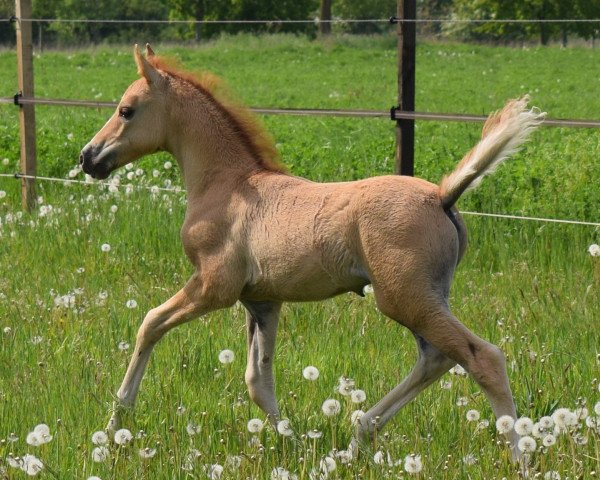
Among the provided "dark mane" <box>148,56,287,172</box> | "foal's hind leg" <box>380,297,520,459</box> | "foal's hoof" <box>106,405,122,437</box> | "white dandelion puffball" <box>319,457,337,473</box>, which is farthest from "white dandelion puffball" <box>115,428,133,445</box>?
"dark mane" <box>148,56,287,172</box>

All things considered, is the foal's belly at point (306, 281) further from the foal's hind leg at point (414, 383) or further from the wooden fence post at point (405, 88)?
the wooden fence post at point (405, 88)

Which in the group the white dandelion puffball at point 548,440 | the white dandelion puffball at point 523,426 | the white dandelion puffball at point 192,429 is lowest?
the white dandelion puffball at point 192,429

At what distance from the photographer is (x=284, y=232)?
4.34 meters

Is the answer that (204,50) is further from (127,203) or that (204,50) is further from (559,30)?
(127,203)

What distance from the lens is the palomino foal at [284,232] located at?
13.2 feet

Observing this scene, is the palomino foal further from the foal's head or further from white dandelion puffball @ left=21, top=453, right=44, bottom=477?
white dandelion puffball @ left=21, top=453, right=44, bottom=477

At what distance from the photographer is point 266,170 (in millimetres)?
4793

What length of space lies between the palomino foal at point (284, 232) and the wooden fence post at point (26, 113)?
4.67 meters

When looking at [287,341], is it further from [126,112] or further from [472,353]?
[472,353]

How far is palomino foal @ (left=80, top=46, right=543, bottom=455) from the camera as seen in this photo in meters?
4.02

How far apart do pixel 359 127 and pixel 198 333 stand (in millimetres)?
10392

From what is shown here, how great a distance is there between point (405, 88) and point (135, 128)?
3.17m

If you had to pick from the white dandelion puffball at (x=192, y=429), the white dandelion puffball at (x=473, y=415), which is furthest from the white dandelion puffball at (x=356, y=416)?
the white dandelion puffball at (x=192, y=429)

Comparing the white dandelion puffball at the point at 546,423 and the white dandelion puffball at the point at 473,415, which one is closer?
the white dandelion puffball at the point at 546,423
